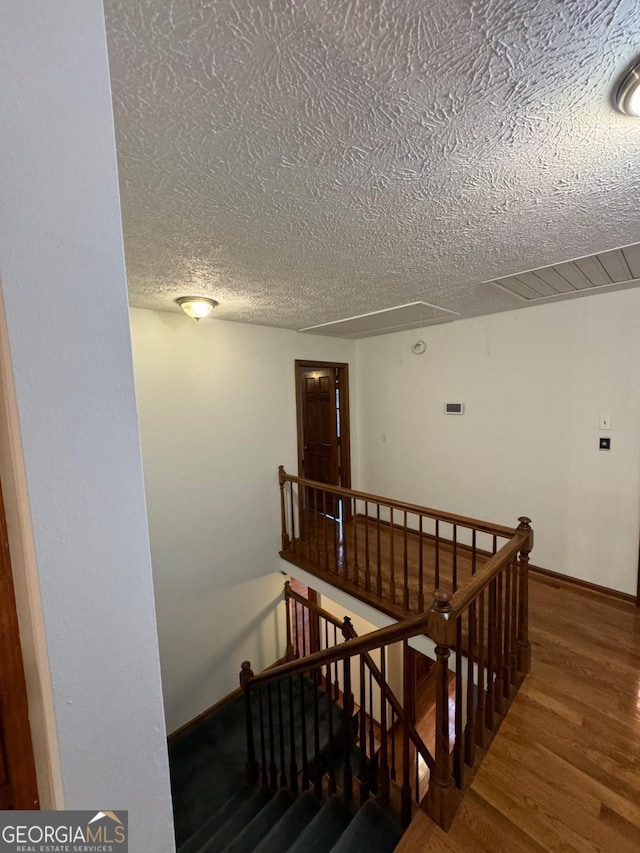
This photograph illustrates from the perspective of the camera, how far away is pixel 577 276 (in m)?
2.21

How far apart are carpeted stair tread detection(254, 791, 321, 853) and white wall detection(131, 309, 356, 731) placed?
1469mm

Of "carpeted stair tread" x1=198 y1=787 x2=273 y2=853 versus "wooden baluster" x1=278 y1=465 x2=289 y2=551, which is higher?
"wooden baluster" x1=278 y1=465 x2=289 y2=551

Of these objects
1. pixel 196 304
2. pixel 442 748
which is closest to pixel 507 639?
pixel 442 748

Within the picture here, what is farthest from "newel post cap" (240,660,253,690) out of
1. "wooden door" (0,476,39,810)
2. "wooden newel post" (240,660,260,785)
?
"wooden door" (0,476,39,810)

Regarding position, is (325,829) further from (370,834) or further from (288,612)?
(288,612)

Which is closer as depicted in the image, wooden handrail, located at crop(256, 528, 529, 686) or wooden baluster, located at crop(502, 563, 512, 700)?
wooden handrail, located at crop(256, 528, 529, 686)

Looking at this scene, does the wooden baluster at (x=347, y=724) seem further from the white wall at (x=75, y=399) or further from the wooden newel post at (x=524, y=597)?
the white wall at (x=75, y=399)

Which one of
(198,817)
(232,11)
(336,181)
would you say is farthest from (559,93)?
(198,817)

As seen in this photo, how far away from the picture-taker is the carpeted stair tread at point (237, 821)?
203cm

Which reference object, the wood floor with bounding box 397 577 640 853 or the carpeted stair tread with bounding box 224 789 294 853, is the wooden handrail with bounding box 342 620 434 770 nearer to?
the wood floor with bounding box 397 577 640 853

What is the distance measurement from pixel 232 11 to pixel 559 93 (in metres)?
0.80

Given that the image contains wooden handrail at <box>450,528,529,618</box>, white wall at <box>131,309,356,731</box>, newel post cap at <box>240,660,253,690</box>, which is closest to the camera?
wooden handrail at <box>450,528,529,618</box>

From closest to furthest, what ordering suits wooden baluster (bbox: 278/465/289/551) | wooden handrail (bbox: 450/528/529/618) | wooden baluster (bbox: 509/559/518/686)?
wooden handrail (bbox: 450/528/529/618) → wooden baluster (bbox: 509/559/518/686) → wooden baluster (bbox: 278/465/289/551)

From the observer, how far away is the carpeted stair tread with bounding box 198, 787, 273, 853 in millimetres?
2031
